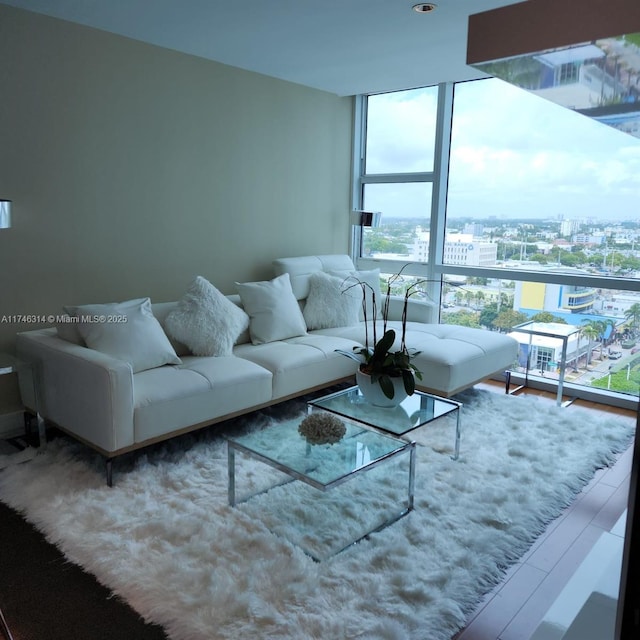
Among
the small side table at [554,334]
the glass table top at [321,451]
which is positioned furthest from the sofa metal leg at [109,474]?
Result: the small side table at [554,334]

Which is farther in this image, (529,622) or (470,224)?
(470,224)

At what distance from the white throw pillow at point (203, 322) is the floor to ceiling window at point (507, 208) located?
2277 millimetres

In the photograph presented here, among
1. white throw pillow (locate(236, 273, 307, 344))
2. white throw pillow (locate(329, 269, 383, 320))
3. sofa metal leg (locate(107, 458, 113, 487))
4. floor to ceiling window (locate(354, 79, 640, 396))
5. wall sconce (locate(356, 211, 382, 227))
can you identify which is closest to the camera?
sofa metal leg (locate(107, 458, 113, 487))

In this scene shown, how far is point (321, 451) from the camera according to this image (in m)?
2.55

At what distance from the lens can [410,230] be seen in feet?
17.5

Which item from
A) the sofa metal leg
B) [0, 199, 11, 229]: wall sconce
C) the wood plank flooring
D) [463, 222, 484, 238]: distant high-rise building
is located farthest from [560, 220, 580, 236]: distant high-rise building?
[0, 199, 11, 229]: wall sconce

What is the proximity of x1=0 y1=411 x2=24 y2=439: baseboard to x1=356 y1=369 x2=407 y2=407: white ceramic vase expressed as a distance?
86.1 inches

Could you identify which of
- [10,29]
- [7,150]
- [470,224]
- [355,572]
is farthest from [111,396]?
[470,224]

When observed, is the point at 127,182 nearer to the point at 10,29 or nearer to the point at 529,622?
the point at 10,29

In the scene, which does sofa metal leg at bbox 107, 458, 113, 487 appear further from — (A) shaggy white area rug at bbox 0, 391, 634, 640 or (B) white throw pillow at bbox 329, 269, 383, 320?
(B) white throw pillow at bbox 329, 269, 383, 320

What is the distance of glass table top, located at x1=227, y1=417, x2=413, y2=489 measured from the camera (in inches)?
91.7

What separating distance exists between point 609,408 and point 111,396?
3531 millimetres

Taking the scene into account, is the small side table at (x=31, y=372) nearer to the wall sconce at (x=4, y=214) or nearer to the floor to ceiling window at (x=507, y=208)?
the wall sconce at (x=4, y=214)

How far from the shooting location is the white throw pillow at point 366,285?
4728 mm
